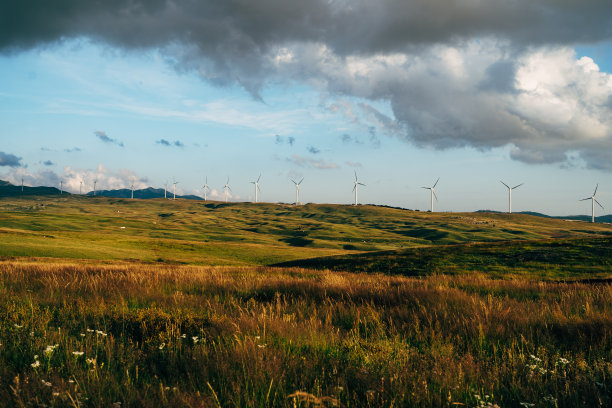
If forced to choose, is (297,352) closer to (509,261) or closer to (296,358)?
(296,358)

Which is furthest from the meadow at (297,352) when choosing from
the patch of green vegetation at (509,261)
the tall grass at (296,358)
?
the patch of green vegetation at (509,261)

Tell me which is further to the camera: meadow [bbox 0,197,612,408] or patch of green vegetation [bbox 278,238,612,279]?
patch of green vegetation [bbox 278,238,612,279]

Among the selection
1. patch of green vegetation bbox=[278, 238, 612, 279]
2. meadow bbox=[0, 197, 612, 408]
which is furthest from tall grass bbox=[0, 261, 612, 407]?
patch of green vegetation bbox=[278, 238, 612, 279]

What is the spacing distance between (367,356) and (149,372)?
3.01 m

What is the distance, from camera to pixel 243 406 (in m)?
4.09

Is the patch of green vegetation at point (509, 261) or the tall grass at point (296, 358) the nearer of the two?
the tall grass at point (296, 358)

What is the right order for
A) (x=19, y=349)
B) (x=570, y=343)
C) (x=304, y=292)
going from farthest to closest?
(x=304, y=292), (x=570, y=343), (x=19, y=349)

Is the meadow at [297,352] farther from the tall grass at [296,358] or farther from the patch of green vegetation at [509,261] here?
the patch of green vegetation at [509,261]

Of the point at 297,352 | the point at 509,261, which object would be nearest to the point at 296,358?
the point at 297,352

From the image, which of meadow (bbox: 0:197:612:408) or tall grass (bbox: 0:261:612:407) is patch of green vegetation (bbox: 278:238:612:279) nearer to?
meadow (bbox: 0:197:612:408)

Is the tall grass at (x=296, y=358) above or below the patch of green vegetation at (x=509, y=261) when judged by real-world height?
above

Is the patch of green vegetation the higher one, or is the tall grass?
the tall grass

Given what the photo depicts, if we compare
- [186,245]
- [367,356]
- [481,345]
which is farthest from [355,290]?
[186,245]

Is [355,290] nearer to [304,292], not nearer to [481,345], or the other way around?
[304,292]
